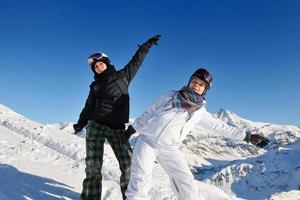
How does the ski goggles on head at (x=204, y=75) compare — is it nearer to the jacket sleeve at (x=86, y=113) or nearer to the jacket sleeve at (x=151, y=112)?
the jacket sleeve at (x=151, y=112)

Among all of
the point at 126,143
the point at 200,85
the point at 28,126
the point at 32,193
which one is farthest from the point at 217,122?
the point at 28,126

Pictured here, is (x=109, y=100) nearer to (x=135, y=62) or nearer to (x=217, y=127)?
(x=135, y=62)

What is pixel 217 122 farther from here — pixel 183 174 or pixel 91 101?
pixel 91 101

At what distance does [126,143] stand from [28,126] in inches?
425

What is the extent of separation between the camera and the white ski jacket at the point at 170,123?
5812 mm

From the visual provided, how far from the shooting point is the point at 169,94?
6.08 meters

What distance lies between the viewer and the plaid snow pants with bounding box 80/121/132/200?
6664mm

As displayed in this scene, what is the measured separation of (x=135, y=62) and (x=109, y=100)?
2.83ft

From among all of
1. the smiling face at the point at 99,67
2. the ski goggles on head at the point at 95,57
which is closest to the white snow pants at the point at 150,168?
the smiling face at the point at 99,67

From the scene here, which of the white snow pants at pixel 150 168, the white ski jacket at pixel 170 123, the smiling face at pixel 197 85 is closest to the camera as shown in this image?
the white snow pants at pixel 150 168

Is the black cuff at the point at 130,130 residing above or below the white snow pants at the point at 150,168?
above

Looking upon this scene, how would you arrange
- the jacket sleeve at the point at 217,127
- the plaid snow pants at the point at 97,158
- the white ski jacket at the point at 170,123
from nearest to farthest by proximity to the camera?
the white ski jacket at the point at 170,123 < the jacket sleeve at the point at 217,127 < the plaid snow pants at the point at 97,158

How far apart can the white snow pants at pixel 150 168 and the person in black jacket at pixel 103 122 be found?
86cm

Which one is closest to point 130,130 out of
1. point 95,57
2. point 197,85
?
point 197,85
